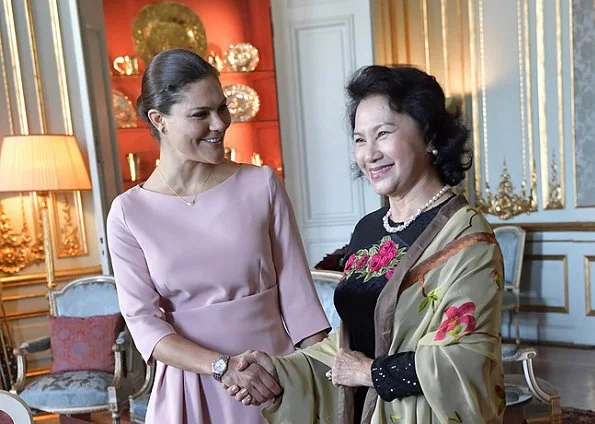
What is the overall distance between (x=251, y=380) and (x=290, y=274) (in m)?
0.29

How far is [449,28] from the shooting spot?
511 cm

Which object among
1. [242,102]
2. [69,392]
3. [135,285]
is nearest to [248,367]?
[135,285]

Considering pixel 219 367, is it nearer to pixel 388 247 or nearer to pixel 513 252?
pixel 388 247

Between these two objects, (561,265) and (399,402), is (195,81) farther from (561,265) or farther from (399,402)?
(561,265)

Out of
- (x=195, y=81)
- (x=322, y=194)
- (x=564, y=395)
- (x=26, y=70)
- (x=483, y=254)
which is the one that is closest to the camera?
(x=483, y=254)

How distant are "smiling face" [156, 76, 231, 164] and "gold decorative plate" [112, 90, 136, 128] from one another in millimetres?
3422

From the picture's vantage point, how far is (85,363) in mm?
3355

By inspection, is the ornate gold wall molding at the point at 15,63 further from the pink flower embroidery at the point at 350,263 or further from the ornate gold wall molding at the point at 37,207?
the pink flower embroidery at the point at 350,263

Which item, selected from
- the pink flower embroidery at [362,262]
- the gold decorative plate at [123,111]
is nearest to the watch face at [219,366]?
the pink flower embroidery at [362,262]

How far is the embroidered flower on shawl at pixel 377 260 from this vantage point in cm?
120

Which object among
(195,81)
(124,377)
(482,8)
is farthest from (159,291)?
(482,8)

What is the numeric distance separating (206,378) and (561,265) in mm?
4083

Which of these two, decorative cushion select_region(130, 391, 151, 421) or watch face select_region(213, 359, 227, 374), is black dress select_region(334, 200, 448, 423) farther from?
decorative cushion select_region(130, 391, 151, 421)

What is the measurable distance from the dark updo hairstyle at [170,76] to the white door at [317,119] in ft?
10.8
